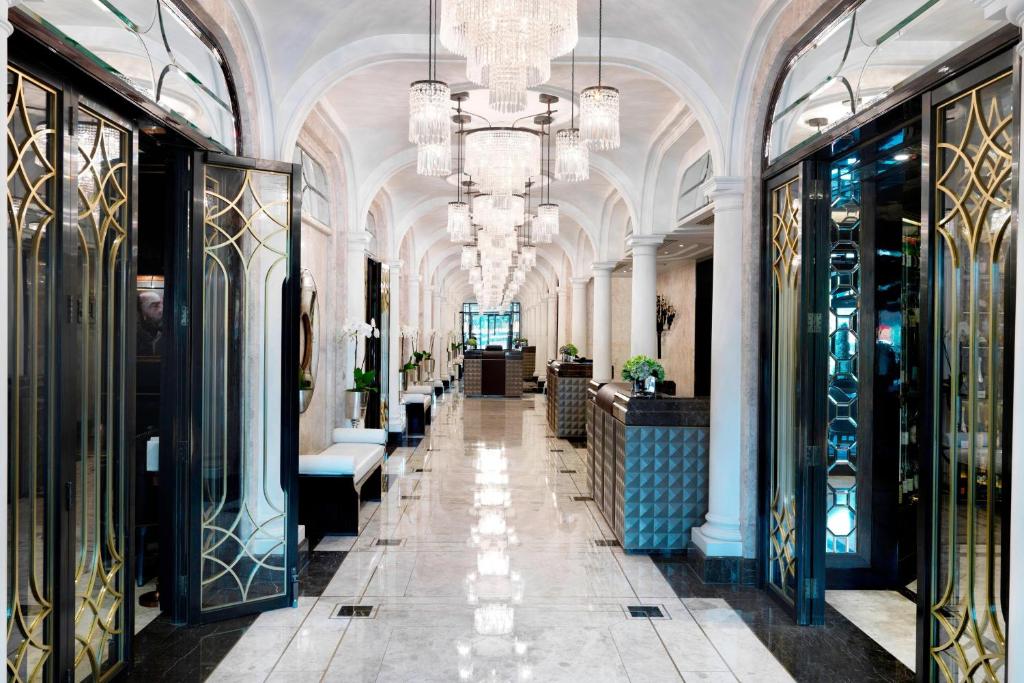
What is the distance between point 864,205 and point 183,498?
4408 millimetres

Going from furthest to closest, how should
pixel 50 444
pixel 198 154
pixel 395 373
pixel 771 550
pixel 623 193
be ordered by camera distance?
pixel 395 373 < pixel 623 193 < pixel 771 550 < pixel 198 154 < pixel 50 444

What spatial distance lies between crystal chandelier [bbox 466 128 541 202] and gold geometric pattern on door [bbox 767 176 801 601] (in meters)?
1.94

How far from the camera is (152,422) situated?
5359 millimetres

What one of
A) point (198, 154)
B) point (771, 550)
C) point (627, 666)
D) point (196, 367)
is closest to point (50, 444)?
point (196, 367)

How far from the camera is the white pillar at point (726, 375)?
16.9 ft

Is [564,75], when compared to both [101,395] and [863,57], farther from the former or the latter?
[101,395]

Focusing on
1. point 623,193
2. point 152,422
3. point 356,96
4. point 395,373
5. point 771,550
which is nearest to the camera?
point 771,550

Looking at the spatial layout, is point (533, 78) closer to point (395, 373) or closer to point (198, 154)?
point (198, 154)

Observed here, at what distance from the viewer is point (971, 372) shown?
9.37 ft

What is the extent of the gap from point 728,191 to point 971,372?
Answer: 2583 millimetres

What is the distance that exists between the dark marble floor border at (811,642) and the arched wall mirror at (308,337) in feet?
11.6

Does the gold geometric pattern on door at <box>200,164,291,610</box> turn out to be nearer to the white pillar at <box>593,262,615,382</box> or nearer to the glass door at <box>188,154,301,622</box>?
the glass door at <box>188,154,301,622</box>

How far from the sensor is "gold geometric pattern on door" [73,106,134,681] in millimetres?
3211

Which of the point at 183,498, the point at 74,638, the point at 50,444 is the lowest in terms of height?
the point at 74,638
